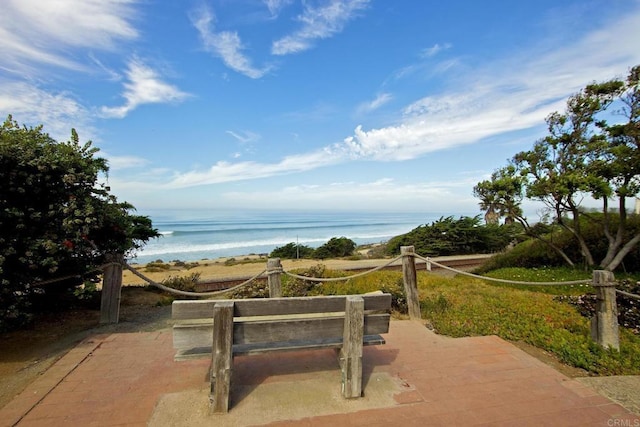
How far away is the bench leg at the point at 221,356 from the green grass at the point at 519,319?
316 cm

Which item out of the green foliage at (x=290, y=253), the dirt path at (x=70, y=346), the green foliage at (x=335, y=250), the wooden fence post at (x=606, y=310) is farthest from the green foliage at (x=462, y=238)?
the dirt path at (x=70, y=346)

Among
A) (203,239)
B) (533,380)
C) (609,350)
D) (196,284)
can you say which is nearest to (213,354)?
(533,380)

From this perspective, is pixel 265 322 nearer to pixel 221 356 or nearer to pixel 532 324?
pixel 221 356

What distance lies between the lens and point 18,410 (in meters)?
2.78

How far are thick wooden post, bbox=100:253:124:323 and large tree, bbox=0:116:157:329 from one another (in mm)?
205

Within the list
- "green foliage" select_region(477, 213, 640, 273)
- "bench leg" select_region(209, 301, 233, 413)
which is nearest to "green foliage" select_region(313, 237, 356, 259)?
"green foliage" select_region(477, 213, 640, 273)

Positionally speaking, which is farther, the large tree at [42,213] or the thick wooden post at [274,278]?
the thick wooden post at [274,278]

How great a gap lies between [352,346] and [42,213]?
4.14m

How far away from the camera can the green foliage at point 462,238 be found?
697 inches

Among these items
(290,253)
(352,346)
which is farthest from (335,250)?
(352,346)

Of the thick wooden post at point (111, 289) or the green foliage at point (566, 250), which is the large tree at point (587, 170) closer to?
the green foliage at point (566, 250)

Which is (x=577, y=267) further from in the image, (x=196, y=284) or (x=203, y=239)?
(x=203, y=239)

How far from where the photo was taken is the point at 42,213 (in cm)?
430

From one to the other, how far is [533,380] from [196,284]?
24.2 feet
